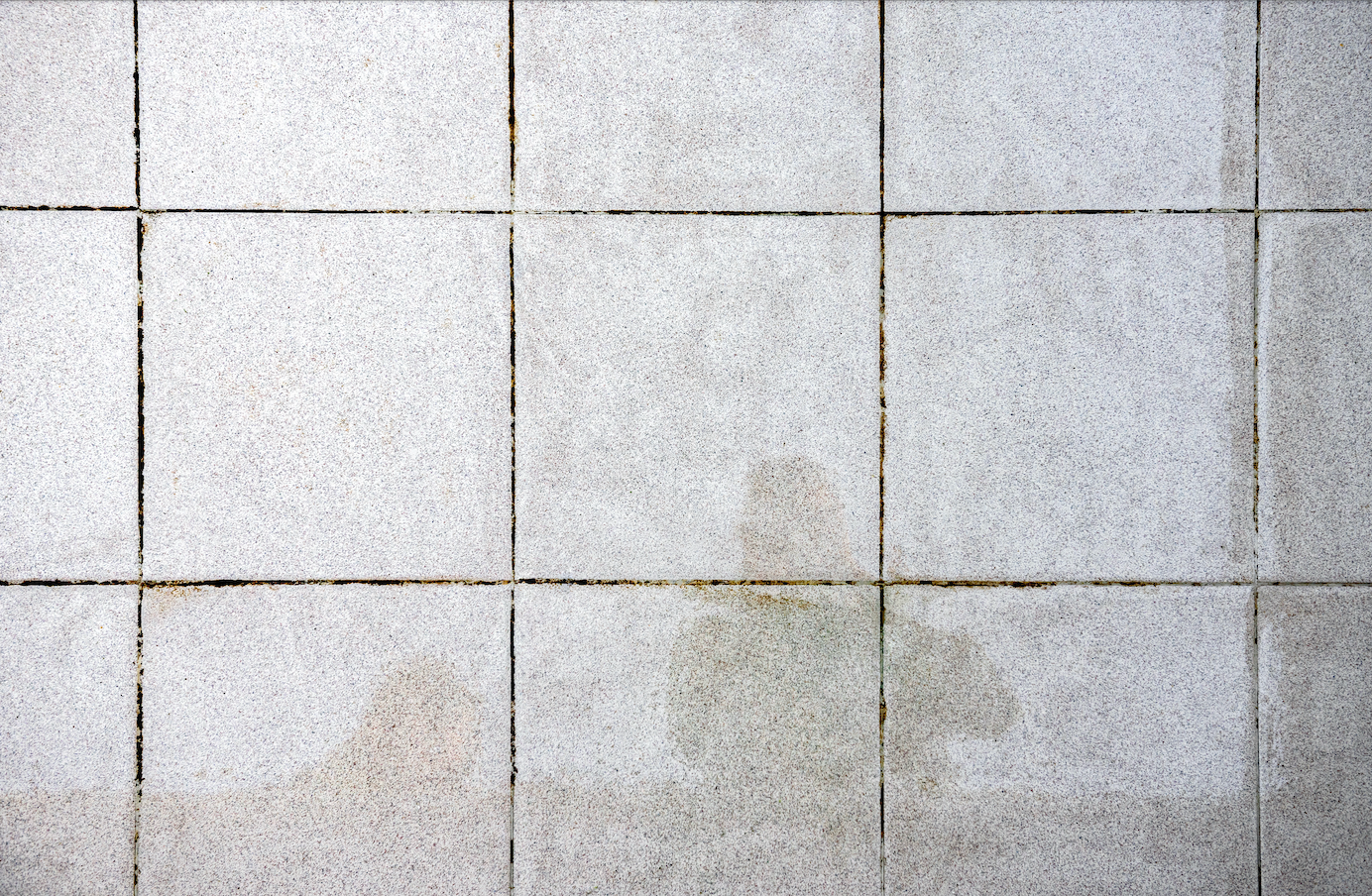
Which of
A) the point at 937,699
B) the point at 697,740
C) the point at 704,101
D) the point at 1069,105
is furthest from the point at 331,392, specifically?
the point at 1069,105

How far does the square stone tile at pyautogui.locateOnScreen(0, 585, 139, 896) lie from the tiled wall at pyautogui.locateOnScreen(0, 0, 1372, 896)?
0.06 ft

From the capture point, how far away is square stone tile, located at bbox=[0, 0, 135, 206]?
3.77 metres

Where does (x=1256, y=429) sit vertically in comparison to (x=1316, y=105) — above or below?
below

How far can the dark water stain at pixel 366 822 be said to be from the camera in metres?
3.75

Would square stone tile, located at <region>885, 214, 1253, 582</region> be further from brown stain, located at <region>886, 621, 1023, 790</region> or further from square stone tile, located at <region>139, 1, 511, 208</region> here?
square stone tile, located at <region>139, 1, 511, 208</region>

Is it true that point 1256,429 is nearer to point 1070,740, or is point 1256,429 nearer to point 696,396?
point 1070,740

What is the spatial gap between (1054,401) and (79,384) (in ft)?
11.2

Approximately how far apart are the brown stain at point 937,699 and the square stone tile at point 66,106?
10.4 feet

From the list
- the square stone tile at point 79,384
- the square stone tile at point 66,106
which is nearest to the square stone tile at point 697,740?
the square stone tile at point 79,384

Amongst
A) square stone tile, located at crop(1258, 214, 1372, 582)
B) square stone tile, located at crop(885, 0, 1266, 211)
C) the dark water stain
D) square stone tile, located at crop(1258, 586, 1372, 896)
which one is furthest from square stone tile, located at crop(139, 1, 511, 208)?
square stone tile, located at crop(1258, 586, 1372, 896)

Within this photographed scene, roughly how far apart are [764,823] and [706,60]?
270 centimetres

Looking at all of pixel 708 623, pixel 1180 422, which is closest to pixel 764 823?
pixel 708 623

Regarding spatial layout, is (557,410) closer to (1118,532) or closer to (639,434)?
(639,434)

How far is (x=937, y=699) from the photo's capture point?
3.78 metres
